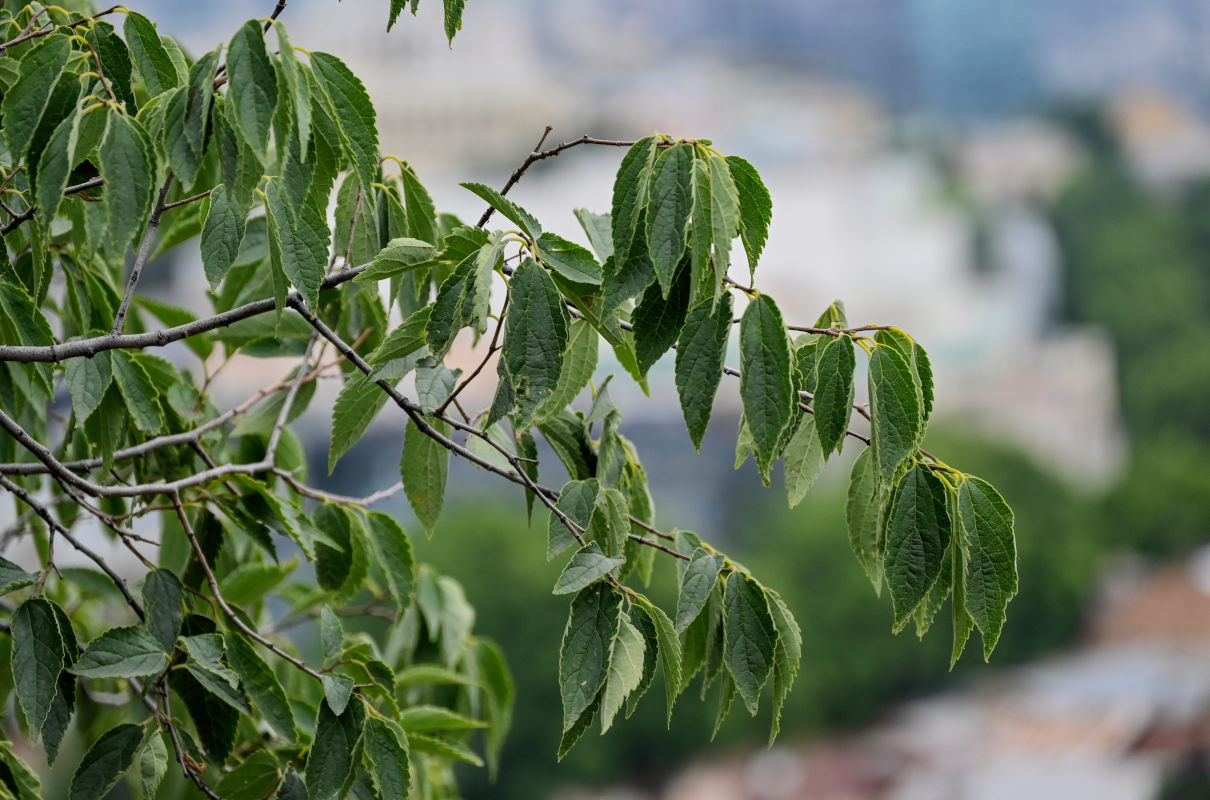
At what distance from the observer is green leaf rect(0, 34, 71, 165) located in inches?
21.3

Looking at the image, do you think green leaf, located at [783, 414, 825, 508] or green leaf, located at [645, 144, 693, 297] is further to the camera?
green leaf, located at [783, 414, 825, 508]

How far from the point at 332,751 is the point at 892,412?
1.16 ft

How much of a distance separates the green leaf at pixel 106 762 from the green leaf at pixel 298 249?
10.6 inches

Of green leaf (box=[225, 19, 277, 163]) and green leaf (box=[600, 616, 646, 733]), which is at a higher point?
green leaf (box=[225, 19, 277, 163])

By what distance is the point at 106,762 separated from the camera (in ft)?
2.23

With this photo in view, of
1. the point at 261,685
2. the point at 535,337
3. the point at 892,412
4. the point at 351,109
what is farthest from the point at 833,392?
the point at 261,685

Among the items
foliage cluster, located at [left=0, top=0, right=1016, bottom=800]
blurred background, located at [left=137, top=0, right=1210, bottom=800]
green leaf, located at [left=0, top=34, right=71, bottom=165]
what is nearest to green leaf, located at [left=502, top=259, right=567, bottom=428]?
foliage cluster, located at [left=0, top=0, right=1016, bottom=800]

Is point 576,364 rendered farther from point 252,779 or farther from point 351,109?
point 252,779

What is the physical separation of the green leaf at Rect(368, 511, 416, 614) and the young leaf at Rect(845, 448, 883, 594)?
316mm

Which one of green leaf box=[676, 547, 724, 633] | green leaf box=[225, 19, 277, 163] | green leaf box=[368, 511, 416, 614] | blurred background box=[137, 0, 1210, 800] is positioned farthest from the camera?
blurred background box=[137, 0, 1210, 800]

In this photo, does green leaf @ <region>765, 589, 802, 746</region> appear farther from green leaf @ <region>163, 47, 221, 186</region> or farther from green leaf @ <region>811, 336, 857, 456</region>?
green leaf @ <region>163, 47, 221, 186</region>

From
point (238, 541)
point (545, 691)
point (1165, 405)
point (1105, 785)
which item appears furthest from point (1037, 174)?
point (238, 541)

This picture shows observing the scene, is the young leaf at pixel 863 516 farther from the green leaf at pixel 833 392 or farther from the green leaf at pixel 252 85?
the green leaf at pixel 252 85

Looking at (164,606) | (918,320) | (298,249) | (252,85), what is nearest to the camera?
(252,85)
